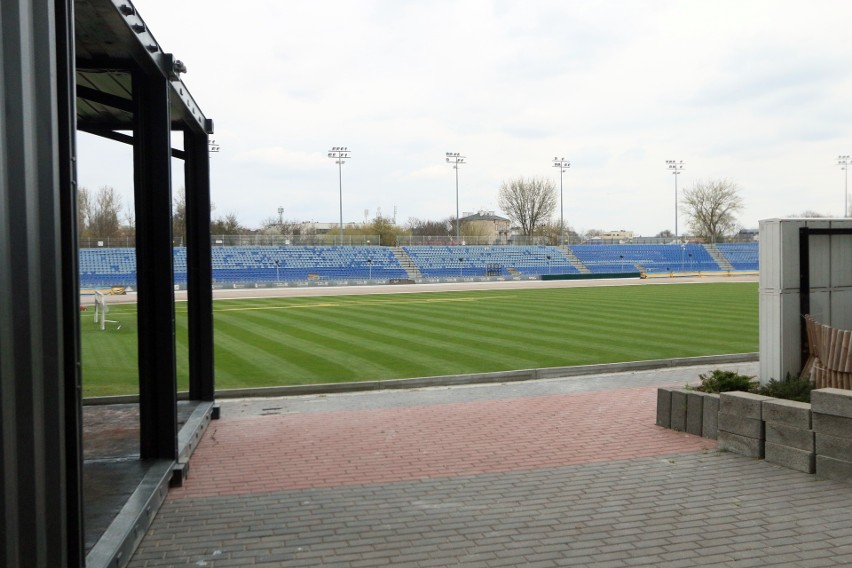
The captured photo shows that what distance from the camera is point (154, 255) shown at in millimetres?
7074

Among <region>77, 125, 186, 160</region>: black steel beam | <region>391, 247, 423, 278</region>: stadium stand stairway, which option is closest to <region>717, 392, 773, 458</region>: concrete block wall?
<region>77, 125, 186, 160</region>: black steel beam

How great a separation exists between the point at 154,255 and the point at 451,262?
2331 inches

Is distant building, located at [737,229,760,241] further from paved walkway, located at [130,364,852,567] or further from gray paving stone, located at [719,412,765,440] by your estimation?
gray paving stone, located at [719,412,765,440]

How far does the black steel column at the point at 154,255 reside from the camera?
7031 mm

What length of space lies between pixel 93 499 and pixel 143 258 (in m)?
2.27

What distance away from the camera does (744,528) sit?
574 cm

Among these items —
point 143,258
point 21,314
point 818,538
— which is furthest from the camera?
point 143,258

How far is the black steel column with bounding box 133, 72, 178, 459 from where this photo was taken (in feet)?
23.1

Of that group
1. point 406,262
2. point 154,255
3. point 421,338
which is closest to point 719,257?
point 406,262

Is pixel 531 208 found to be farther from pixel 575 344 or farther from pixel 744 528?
pixel 744 528

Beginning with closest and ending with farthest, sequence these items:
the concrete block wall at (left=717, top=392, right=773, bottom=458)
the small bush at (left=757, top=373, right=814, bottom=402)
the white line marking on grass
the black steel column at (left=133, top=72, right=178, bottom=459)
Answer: the black steel column at (left=133, top=72, right=178, bottom=459) < the concrete block wall at (left=717, top=392, right=773, bottom=458) < the small bush at (left=757, top=373, right=814, bottom=402) < the white line marking on grass

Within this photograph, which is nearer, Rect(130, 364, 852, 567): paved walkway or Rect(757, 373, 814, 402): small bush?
Rect(130, 364, 852, 567): paved walkway

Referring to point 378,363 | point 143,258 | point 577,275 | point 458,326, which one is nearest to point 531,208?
point 577,275

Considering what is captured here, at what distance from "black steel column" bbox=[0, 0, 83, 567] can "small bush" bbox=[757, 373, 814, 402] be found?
714cm
